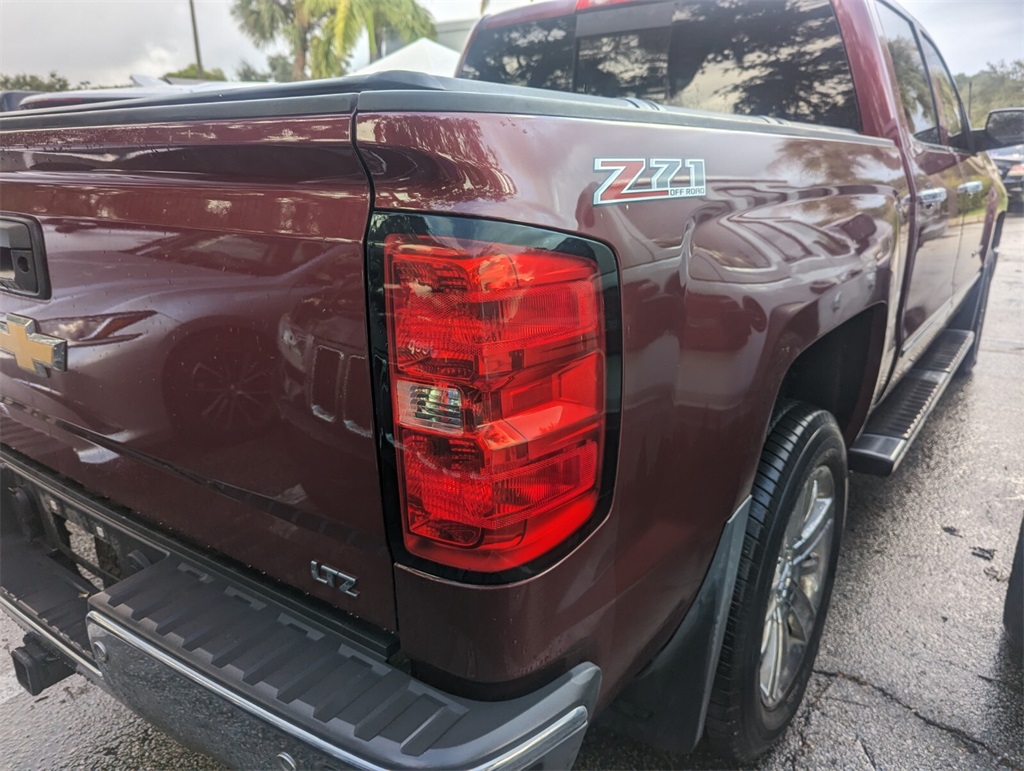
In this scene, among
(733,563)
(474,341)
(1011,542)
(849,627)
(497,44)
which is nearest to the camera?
(474,341)

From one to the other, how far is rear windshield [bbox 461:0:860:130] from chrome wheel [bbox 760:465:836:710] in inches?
54.2

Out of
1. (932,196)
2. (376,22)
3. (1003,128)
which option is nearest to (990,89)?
(1003,128)

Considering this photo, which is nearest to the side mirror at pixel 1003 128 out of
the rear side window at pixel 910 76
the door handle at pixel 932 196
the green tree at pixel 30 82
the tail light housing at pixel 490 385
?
the rear side window at pixel 910 76

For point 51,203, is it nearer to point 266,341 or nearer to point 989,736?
point 266,341

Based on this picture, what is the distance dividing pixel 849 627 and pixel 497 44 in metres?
2.91

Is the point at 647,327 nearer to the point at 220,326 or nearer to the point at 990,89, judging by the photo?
the point at 220,326

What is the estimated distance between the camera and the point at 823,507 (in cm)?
224

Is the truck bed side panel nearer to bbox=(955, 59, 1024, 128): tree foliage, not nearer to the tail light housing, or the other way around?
the tail light housing

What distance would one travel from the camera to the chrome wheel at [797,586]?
6.72ft

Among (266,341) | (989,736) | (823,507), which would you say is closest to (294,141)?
(266,341)

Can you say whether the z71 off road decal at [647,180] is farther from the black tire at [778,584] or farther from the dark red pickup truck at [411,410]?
the black tire at [778,584]

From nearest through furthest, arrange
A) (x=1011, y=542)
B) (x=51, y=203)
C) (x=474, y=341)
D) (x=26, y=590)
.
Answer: (x=474, y=341)
(x=51, y=203)
(x=26, y=590)
(x=1011, y=542)

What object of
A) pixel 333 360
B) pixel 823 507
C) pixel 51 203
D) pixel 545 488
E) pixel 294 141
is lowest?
pixel 823 507

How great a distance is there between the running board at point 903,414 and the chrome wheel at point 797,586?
45 centimetres
